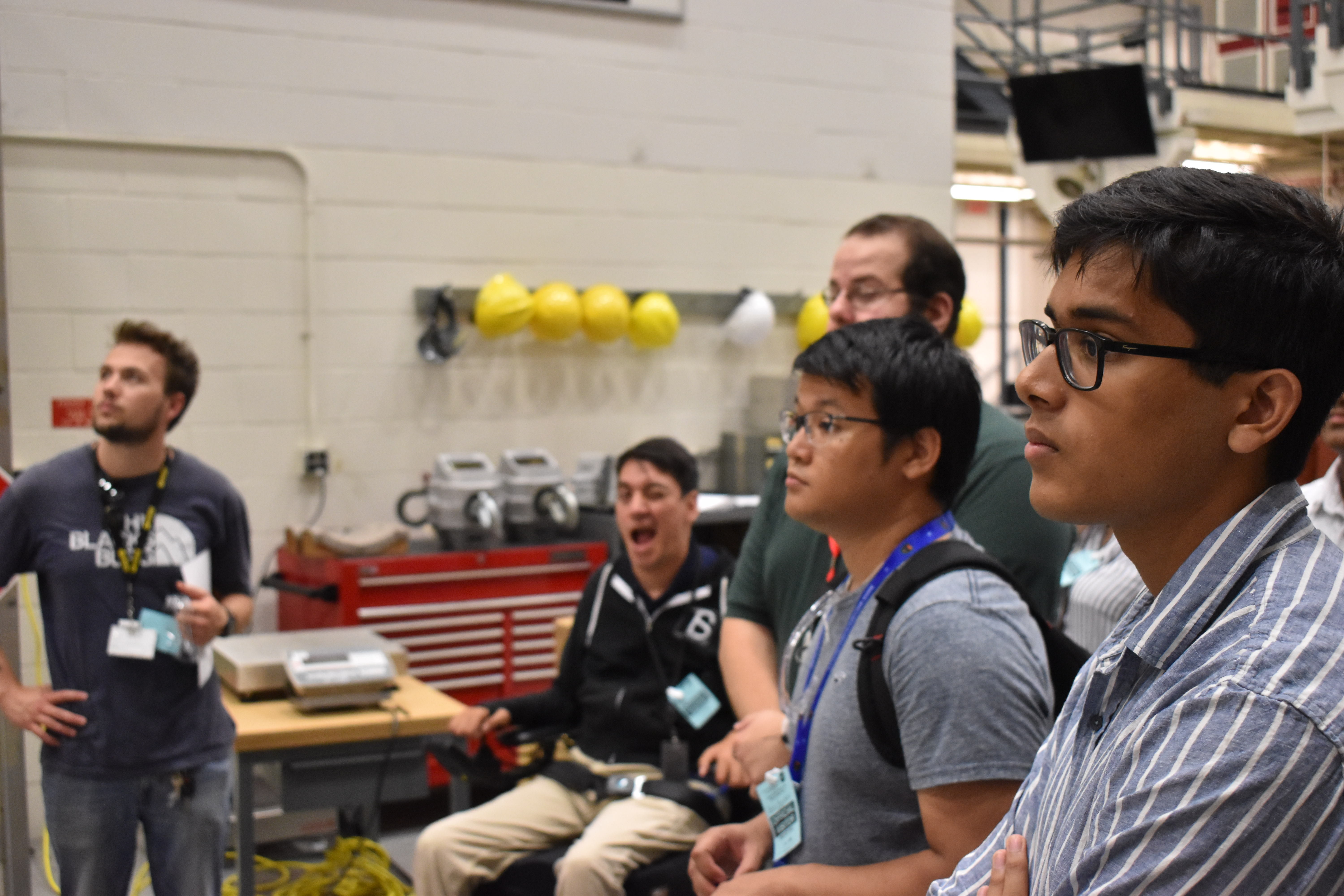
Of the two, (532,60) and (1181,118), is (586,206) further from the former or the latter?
(1181,118)

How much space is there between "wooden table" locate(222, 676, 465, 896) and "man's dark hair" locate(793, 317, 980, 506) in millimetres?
1569

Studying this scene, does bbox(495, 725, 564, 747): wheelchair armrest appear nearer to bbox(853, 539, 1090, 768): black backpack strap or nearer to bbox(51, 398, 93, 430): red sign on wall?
bbox(853, 539, 1090, 768): black backpack strap

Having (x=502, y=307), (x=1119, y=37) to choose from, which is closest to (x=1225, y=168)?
(x=502, y=307)

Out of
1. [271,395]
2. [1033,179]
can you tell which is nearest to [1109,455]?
[271,395]

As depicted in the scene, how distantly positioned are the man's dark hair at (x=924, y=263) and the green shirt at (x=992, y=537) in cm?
28

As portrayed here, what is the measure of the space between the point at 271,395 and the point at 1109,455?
3.83 meters

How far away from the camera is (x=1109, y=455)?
3.18ft

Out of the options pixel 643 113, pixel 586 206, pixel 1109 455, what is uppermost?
pixel 643 113

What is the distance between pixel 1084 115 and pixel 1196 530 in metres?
5.42

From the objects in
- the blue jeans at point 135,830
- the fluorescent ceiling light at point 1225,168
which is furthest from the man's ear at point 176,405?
the fluorescent ceiling light at point 1225,168

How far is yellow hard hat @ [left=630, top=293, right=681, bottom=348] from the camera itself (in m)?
4.80

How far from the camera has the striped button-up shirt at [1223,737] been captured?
2.61 feet

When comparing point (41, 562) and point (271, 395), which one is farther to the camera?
point (271, 395)

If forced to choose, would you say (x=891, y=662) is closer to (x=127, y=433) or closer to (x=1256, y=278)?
(x=1256, y=278)
